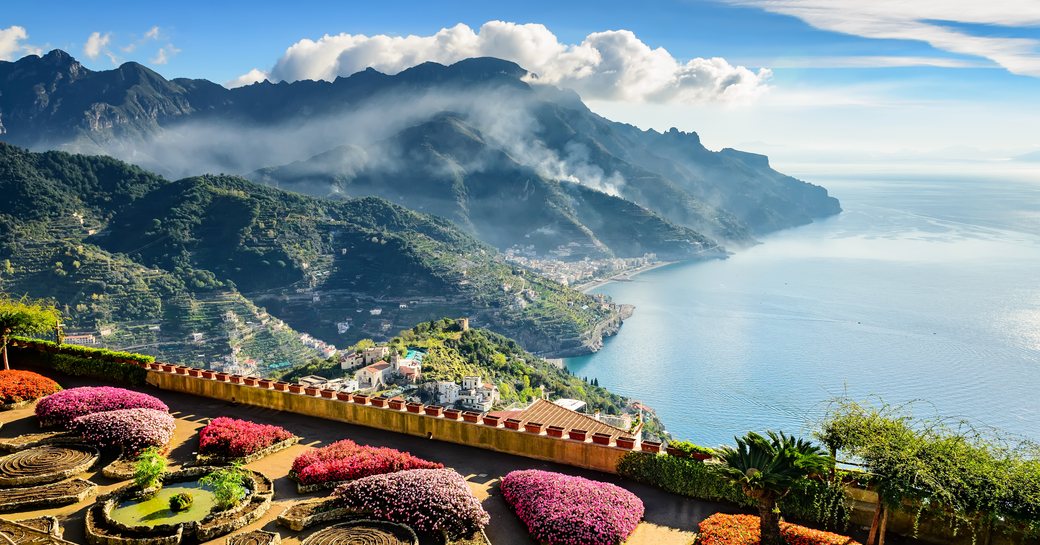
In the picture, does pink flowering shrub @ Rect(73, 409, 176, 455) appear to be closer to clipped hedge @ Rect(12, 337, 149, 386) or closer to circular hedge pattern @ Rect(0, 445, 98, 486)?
circular hedge pattern @ Rect(0, 445, 98, 486)

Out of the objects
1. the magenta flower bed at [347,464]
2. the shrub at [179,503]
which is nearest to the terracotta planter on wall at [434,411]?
the magenta flower bed at [347,464]

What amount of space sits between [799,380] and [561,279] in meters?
93.4

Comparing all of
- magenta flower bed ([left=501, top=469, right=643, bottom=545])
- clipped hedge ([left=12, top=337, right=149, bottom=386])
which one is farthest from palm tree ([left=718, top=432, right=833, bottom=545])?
clipped hedge ([left=12, top=337, right=149, bottom=386])

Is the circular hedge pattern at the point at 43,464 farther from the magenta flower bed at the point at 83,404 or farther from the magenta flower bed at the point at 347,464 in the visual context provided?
the magenta flower bed at the point at 347,464

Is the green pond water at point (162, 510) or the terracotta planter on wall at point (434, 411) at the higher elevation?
the terracotta planter on wall at point (434, 411)

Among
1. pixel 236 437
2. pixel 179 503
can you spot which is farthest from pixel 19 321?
pixel 179 503

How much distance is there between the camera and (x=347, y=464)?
1215cm

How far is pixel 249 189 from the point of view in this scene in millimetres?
175875

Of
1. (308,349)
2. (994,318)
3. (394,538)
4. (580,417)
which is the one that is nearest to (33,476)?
(394,538)

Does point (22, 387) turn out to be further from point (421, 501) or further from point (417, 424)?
point (421, 501)

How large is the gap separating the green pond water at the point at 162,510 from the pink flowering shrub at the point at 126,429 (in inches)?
78.3

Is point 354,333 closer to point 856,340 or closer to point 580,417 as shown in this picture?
point 856,340

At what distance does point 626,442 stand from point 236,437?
775 centimetres

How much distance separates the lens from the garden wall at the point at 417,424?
12992mm
